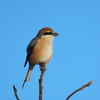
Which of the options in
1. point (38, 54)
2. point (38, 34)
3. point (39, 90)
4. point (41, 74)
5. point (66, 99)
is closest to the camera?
point (66, 99)

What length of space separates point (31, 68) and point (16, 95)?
3.21 m

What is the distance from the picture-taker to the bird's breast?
509cm

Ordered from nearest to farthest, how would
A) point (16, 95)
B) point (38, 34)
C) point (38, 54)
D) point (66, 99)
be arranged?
point (66, 99), point (16, 95), point (38, 54), point (38, 34)

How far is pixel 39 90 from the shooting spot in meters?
2.76

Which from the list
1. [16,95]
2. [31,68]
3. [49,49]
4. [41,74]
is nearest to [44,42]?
[49,49]

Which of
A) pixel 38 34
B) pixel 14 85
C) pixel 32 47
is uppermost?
pixel 38 34

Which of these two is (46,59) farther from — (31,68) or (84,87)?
(84,87)

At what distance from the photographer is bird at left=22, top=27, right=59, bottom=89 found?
5.10 m

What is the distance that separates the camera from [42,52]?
508 centimetres

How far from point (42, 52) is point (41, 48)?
0.13 meters

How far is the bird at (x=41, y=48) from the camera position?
16.7ft

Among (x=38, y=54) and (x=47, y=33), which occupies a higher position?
(x=47, y=33)

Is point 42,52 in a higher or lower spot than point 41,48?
lower

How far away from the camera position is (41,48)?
510cm
